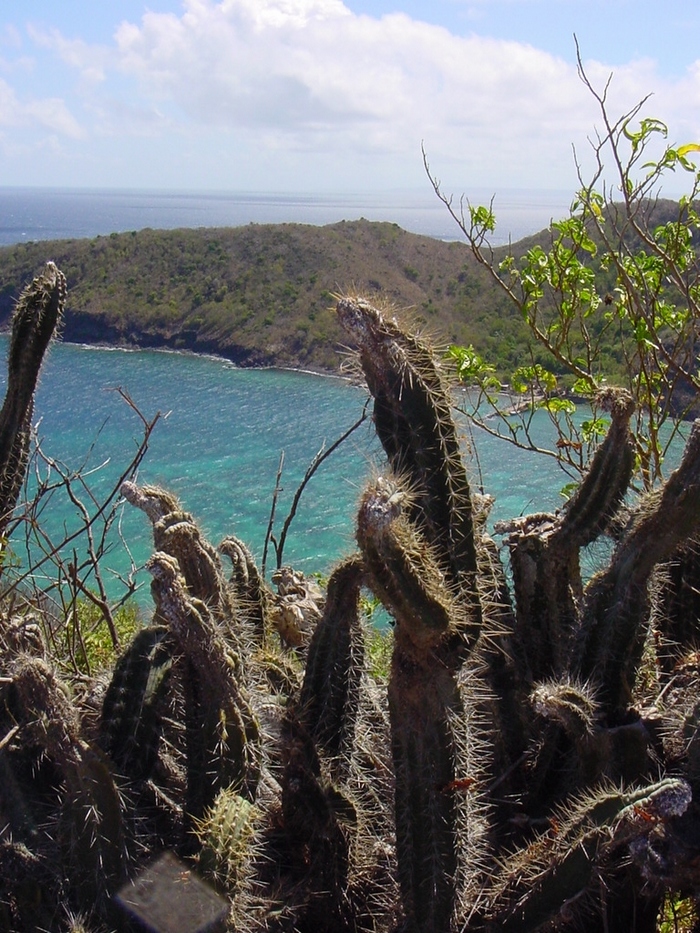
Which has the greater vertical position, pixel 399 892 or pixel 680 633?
pixel 680 633

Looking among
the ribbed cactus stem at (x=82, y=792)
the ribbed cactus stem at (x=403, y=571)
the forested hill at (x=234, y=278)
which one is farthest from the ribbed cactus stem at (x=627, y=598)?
the forested hill at (x=234, y=278)

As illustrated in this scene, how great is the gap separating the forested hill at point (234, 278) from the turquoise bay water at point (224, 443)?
1044mm

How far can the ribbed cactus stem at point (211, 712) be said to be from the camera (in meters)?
1.76

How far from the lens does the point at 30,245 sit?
24.9 meters

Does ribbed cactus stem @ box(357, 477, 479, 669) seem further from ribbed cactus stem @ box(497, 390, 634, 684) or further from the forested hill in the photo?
the forested hill

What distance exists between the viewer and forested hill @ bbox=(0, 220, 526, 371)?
22.8 metres

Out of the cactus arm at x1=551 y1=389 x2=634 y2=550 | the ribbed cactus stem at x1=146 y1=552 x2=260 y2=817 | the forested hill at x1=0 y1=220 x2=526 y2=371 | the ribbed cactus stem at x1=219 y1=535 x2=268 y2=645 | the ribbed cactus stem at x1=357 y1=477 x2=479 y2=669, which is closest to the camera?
the ribbed cactus stem at x1=357 y1=477 x2=479 y2=669

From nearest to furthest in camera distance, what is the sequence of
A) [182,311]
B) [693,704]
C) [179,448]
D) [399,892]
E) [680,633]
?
[399,892] → [693,704] → [680,633] → [179,448] → [182,311]

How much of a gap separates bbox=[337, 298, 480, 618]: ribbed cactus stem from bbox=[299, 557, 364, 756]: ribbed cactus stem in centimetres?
39

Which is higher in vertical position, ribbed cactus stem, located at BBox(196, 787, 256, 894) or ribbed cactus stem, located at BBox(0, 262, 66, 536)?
ribbed cactus stem, located at BBox(0, 262, 66, 536)

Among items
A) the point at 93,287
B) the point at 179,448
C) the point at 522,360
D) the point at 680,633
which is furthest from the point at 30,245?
the point at 680,633

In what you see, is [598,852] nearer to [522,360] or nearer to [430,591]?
[430,591]

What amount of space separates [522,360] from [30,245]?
19.4 m

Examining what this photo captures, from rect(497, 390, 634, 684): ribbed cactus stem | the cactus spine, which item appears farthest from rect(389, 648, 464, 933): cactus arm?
rect(497, 390, 634, 684): ribbed cactus stem
